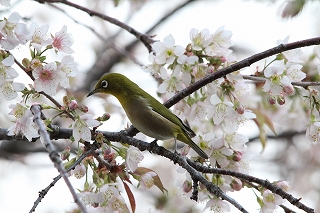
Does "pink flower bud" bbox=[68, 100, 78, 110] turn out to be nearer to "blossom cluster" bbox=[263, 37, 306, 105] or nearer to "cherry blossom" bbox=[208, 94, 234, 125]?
"cherry blossom" bbox=[208, 94, 234, 125]

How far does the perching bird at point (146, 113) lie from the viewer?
3445mm

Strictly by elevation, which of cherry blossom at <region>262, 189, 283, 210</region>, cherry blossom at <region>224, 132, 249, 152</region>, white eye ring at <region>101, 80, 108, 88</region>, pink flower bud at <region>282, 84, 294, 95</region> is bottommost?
cherry blossom at <region>262, 189, 283, 210</region>

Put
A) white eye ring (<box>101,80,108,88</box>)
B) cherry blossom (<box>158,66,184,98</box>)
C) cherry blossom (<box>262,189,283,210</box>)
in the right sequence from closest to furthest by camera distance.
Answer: cherry blossom (<box>262,189,283,210</box>), cherry blossom (<box>158,66,184,98</box>), white eye ring (<box>101,80,108,88</box>)

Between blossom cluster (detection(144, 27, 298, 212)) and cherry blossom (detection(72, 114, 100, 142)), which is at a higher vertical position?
blossom cluster (detection(144, 27, 298, 212))

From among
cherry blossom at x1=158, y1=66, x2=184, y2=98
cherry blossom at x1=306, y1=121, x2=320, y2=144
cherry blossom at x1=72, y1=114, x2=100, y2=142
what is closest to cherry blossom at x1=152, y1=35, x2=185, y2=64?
cherry blossom at x1=158, y1=66, x2=184, y2=98

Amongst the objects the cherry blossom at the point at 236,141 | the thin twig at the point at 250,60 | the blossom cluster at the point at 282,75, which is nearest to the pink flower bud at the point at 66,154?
the thin twig at the point at 250,60

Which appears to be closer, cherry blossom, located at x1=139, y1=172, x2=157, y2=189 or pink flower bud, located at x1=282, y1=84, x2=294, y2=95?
cherry blossom, located at x1=139, y1=172, x2=157, y2=189

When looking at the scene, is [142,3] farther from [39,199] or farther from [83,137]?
[39,199]

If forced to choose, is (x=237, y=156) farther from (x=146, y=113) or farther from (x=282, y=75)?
(x=146, y=113)

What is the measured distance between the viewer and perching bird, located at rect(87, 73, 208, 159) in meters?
3.45

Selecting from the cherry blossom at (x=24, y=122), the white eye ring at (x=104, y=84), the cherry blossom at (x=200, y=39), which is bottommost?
the cherry blossom at (x=24, y=122)

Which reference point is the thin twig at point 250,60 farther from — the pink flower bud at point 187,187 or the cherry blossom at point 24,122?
the cherry blossom at point 24,122

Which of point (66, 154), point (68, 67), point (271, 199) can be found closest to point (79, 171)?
point (66, 154)

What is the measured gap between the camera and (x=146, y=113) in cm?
354
